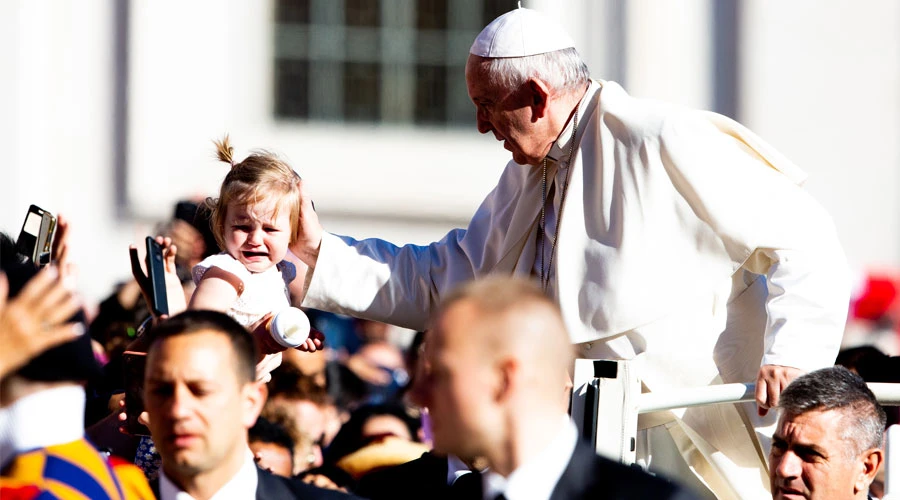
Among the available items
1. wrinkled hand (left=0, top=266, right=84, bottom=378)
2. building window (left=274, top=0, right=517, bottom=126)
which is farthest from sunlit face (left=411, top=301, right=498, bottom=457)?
building window (left=274, top=0, right=517, bottom=126)

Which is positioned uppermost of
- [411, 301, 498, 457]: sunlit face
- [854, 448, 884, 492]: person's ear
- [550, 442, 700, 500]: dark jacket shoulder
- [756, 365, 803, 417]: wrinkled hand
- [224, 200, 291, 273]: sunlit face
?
[224, 200, 291, 273]: sunlit face

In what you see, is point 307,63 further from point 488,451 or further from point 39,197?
point 488,451

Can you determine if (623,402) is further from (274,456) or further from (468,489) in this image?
(274,456)

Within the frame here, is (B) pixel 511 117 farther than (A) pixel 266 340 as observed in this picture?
Yes

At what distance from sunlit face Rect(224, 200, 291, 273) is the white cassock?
0.52 m

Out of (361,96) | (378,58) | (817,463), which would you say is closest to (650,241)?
(817,463)

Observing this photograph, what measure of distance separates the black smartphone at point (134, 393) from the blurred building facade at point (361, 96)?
22.8 feet

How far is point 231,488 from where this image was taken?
3418mm

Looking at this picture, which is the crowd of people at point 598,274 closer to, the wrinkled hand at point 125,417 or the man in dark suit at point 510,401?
the wrinkled hand at point 125,417

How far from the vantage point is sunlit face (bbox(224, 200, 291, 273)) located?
4.61m

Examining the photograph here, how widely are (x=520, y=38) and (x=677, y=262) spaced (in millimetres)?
878

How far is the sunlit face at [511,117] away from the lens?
4.99 meters

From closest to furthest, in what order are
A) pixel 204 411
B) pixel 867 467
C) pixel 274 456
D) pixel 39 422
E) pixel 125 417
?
pixel 39 422 → pixel 204 411 → pixel 867 467 → pixel 125 417 → pixel 274 456

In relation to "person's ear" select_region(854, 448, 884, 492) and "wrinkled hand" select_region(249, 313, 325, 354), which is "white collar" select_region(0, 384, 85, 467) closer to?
"wrinkled hand" select_region(249, 313, 325, 354)
